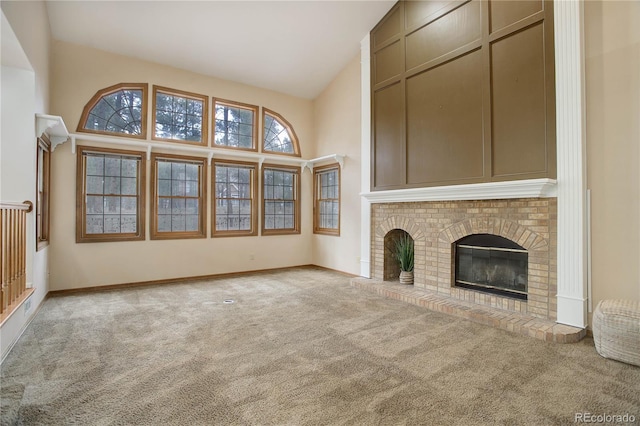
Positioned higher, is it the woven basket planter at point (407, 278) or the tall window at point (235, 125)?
the tall window at point (235, 125)

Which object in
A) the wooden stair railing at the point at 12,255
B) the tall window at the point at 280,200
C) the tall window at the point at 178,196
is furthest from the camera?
the tall window at the point at 280,200

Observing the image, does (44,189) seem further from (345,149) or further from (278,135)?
(345,149)

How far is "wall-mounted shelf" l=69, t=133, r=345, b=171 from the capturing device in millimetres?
5237

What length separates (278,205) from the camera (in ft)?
23.6

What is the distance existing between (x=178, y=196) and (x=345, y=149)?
3245mm

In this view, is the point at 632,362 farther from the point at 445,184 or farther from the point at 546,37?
the point at 546,37

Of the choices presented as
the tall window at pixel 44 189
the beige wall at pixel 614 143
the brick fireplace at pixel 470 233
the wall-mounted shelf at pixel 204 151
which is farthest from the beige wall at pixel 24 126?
the beige wall at pixel 614 143

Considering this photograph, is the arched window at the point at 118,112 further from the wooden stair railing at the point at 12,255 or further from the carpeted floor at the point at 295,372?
the carpeted floor at the point at 295,372

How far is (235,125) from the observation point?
21.9 ft

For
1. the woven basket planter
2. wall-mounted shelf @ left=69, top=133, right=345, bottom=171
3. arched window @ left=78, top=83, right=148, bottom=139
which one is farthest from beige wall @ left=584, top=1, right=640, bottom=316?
arched window @ left=78, top=83, right=148, bottom=139

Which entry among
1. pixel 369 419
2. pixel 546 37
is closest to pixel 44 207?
pixel 369 419

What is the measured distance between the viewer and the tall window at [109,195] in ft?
17.1

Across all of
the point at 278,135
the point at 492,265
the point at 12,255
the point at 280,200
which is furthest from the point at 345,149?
the point at 12,255

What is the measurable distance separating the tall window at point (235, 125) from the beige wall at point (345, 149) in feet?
4.96
